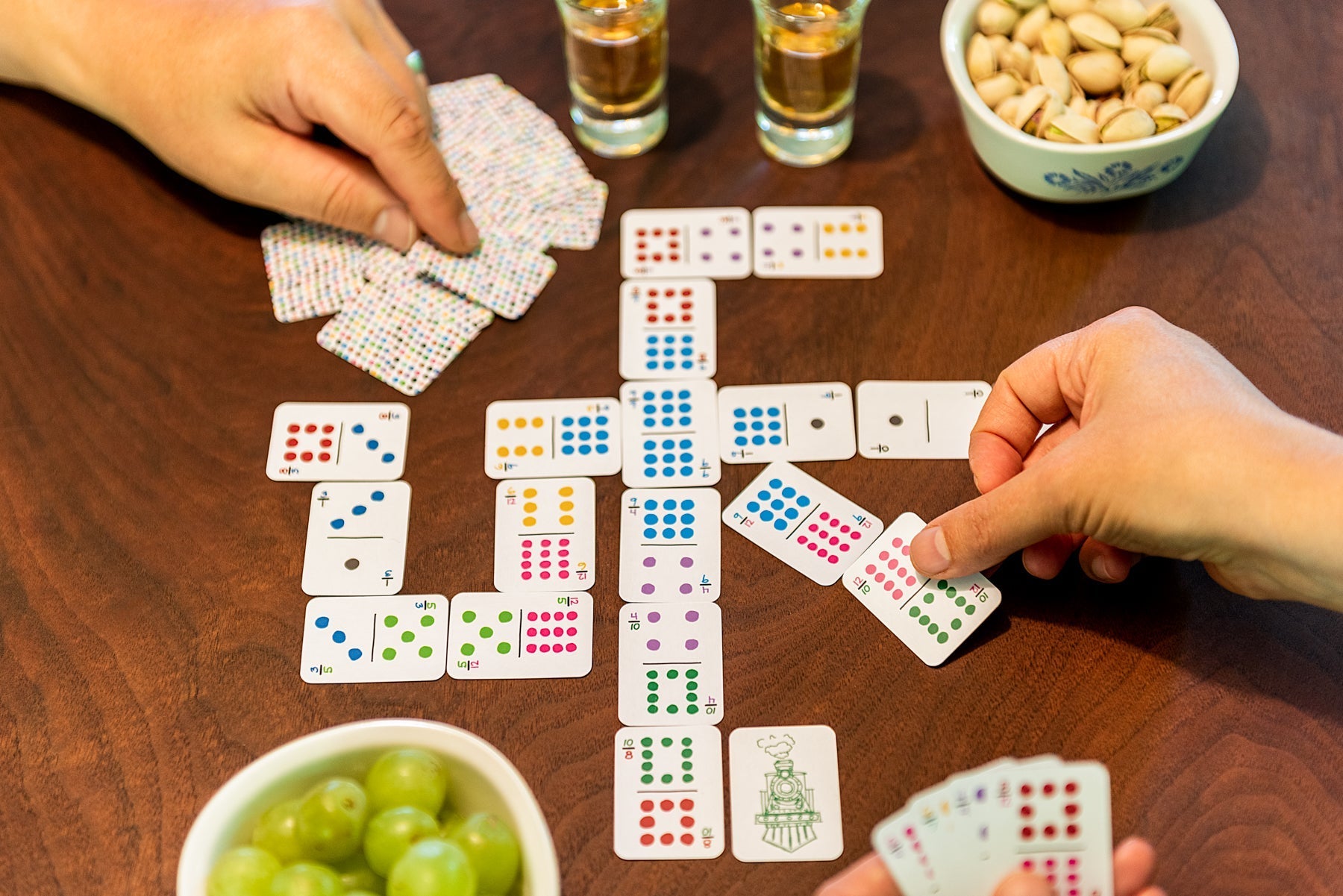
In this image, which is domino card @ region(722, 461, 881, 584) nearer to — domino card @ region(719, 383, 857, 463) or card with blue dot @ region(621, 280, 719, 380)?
domino card @ region(719, 383, 857, 463)

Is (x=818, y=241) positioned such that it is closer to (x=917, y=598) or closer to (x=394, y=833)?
(x=917, y=598)

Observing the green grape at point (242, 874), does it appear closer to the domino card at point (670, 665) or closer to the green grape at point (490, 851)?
the green grape at point (490, 851)

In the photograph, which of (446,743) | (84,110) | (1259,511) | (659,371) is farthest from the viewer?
(84,110)

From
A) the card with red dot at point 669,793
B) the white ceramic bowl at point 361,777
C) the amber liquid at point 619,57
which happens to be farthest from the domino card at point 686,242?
the white ceramic bowl at point 361,777

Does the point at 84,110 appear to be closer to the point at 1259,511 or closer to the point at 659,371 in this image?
the point at 659,371

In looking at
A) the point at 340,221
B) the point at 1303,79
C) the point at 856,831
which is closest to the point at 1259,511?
the point at 856,831
